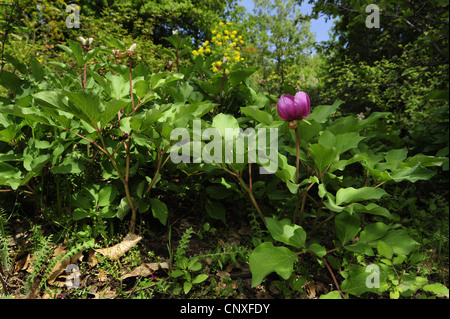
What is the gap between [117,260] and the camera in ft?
4.06

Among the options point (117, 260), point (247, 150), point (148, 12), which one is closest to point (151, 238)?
point (117, 260)

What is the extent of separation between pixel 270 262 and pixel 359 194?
0.44m

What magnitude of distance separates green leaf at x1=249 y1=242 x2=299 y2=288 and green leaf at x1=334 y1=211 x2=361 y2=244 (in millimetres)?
259

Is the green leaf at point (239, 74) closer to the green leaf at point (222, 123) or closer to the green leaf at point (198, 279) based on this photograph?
the green leaf at point (222, 123)

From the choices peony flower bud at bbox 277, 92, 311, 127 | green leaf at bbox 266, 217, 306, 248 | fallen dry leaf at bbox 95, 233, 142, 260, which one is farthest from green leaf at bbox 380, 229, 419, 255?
fallen dry leaf at bbox 95, 233, 142, 260

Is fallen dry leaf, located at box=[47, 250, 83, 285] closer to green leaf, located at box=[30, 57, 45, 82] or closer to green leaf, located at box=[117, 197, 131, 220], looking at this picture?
green leaf, located at box=[117, 197, 131, 220]

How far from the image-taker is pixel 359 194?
1.05 m

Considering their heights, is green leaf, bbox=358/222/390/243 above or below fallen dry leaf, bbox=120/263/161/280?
above

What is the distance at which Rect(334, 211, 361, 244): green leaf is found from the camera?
1149 mm

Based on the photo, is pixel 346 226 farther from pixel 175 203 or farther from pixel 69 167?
pixel 69 167

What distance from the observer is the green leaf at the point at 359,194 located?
1.02m

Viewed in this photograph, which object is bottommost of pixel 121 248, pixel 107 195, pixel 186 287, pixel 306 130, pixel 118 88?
pixel 186 287

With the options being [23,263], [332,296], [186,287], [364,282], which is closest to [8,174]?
[23,263]

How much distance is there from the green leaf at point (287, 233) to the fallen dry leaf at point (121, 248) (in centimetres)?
67
